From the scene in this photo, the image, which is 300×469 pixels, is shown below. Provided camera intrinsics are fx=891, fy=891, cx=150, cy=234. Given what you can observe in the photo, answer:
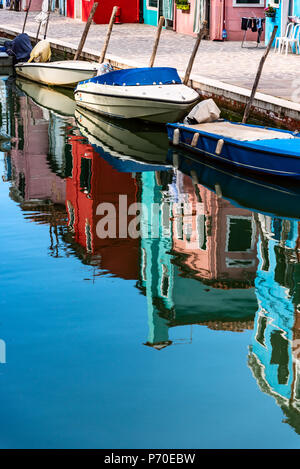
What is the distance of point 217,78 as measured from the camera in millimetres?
18406

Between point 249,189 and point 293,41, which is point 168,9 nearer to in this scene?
point 293,41

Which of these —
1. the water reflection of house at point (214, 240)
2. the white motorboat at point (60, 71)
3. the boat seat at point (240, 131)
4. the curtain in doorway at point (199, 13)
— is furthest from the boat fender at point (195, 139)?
the curtain in doorway at point (199, 13)

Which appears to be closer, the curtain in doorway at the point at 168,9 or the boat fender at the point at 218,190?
the boat fender at the point at 218,190

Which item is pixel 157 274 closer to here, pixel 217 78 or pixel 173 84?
pixel 173 84

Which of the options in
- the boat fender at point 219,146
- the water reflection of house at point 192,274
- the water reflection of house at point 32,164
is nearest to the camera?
the water reflection of house at point 192,274

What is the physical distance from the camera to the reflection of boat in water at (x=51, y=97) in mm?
20328

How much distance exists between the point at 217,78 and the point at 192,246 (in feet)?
29.4

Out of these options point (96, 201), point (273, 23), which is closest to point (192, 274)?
point (96, 201)

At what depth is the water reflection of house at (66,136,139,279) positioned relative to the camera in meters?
9.76

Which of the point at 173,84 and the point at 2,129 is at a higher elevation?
the point at 173,84

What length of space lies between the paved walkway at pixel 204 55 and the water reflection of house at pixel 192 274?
4.72 m

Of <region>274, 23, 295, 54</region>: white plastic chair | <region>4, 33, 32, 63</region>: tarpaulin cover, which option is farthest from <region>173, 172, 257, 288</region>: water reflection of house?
<region>4, 33, 32, 63</region>: tarpaulin cover

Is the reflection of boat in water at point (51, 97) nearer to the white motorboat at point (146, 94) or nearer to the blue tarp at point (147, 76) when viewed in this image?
the white motorboat at point (146, 94)
